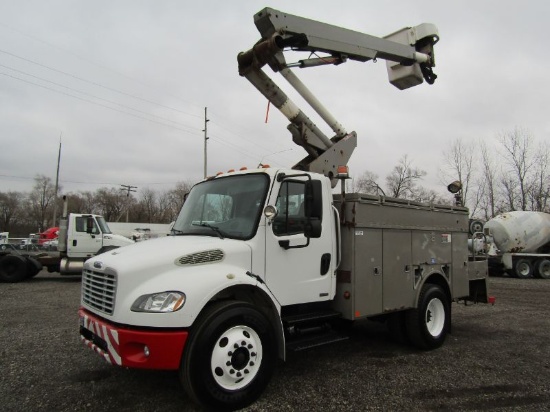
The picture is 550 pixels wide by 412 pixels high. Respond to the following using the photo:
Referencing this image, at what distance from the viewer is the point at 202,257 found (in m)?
4.01

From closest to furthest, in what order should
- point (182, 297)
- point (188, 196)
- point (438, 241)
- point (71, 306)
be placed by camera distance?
point (182, 297), point (188, 196), point (438, 241), point (71, 306)

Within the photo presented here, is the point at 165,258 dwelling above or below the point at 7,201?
below

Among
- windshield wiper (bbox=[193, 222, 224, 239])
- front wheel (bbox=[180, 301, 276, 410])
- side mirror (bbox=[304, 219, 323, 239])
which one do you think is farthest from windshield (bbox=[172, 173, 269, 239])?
front wheel (bbox=[180, 301, 276, 410])

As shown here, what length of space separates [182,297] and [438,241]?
4584 millimetres

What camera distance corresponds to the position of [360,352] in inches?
236

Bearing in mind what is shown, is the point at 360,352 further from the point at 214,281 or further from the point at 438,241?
the point at 214,281

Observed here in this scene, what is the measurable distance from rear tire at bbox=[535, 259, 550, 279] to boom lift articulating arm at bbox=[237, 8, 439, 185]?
57.0ft

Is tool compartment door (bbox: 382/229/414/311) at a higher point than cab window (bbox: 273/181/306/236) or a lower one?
lower

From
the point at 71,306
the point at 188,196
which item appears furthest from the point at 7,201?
the point at 188,196

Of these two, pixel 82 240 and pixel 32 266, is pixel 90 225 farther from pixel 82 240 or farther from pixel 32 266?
pixel 32 266

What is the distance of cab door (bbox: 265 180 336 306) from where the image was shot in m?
4.48

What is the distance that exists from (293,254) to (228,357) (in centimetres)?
136

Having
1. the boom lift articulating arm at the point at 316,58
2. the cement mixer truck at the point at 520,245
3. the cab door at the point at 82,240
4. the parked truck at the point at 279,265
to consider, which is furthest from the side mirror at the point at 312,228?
the cement mixer truck at the point at 520,245

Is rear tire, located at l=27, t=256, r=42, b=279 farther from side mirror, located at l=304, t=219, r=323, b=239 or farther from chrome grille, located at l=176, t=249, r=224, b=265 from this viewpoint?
side mirror, located at l=304, t=219, r=323, b=239
